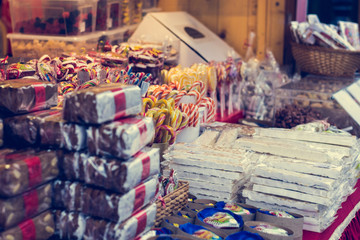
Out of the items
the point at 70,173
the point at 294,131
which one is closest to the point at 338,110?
the point at 294,131

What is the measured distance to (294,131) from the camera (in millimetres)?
2365

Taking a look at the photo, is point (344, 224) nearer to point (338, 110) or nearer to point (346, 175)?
point (346, 175)

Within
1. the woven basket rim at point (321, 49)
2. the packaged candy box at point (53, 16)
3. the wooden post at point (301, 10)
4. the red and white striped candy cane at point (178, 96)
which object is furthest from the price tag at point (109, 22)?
the wooden post at point (301, 10)

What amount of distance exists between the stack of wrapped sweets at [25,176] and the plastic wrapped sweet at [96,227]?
4 centimetres

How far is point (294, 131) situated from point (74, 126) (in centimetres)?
134

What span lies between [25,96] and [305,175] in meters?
1.17

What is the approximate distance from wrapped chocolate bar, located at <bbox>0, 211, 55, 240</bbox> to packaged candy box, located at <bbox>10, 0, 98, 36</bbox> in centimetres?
197

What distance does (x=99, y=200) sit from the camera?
4.39ft

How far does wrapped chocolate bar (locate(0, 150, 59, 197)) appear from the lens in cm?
123

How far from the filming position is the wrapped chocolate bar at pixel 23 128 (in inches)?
54.5

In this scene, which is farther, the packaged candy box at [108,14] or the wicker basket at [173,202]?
the packaged candy box at [108,14]

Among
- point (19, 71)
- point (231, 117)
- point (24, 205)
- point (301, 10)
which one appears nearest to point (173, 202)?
point (24, 205)

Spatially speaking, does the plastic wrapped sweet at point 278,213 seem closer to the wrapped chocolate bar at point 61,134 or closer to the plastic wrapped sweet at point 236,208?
the plastic wrapped sweet at point 236,208

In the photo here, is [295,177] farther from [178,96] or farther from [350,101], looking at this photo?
[350,101]
